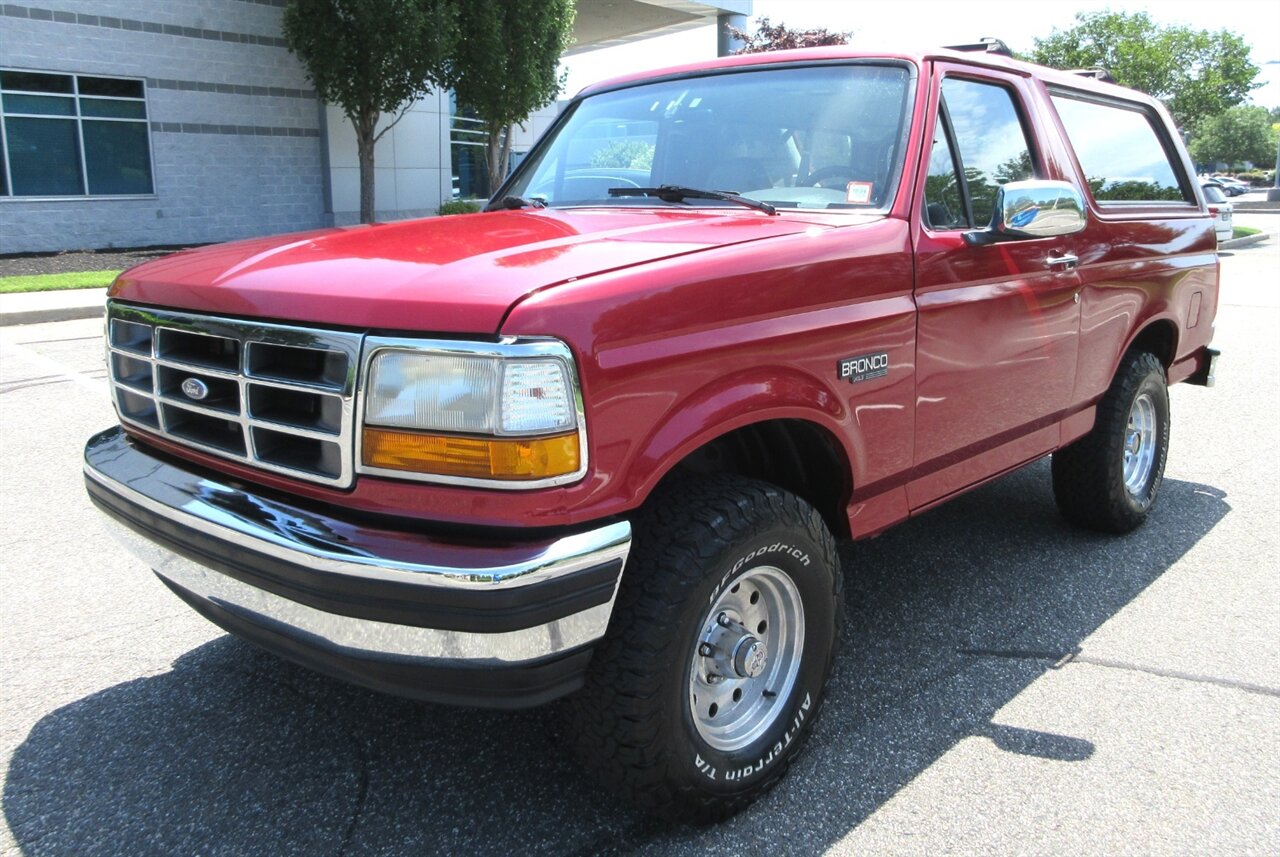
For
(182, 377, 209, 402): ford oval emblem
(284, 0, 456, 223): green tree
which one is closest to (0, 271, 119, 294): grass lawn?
(284, 0, 456, 223): green tree

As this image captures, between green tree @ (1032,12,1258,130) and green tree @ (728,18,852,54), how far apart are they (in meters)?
17.3

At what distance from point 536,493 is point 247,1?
65.7 feet

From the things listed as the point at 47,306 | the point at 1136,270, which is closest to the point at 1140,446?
the point at 1136,270

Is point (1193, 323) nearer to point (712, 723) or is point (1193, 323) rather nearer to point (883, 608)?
point (883, 608)

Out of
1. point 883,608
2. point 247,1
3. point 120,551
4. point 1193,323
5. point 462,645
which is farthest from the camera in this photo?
point 247,1

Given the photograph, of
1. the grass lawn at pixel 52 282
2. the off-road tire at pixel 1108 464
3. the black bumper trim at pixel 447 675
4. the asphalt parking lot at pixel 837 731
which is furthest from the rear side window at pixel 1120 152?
the grass lawn at pixel 52 282

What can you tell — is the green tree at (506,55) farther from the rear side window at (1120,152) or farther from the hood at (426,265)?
the hood at (426,265)

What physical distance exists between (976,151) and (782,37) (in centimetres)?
2279

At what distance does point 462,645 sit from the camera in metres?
2.02

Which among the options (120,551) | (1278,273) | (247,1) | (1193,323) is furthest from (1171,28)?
(120,551)

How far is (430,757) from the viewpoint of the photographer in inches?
111

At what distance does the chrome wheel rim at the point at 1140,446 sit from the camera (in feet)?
15.5

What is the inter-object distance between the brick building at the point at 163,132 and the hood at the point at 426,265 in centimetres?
1657

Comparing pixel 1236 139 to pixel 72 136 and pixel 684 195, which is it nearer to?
pixel 72 136
